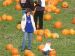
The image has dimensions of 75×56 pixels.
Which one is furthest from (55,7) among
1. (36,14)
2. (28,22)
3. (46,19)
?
(28,22)

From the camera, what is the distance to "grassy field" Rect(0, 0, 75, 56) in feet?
41.1

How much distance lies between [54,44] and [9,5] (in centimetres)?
581

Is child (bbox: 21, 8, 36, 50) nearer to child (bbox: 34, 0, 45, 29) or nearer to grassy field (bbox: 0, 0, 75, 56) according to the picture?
grassy field (bbox: 0, 0, 75, 56)

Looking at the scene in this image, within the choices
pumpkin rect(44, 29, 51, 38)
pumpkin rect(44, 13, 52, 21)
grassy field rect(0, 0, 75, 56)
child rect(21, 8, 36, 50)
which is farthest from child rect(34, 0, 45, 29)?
child rect(21, 8, 36, 50)

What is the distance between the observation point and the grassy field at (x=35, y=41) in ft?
41.1

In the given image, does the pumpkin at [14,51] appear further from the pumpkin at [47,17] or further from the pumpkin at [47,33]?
the pumpkin at [47,17]

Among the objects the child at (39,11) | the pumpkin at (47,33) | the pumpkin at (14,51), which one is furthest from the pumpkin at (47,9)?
the pumpkin at (14,51)

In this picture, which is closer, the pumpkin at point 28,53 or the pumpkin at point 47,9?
the pumpkin at point 28,53

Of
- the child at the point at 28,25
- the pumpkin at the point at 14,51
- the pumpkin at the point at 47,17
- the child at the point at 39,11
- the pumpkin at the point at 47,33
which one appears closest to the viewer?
the pumpkin at the point at 14,51

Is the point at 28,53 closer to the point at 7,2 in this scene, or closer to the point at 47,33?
the point at 47,33

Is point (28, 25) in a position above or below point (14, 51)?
above

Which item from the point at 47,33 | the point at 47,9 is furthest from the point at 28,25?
the point at 47,9

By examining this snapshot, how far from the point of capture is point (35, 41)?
1335 cm

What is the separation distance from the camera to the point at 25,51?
11992 mm
